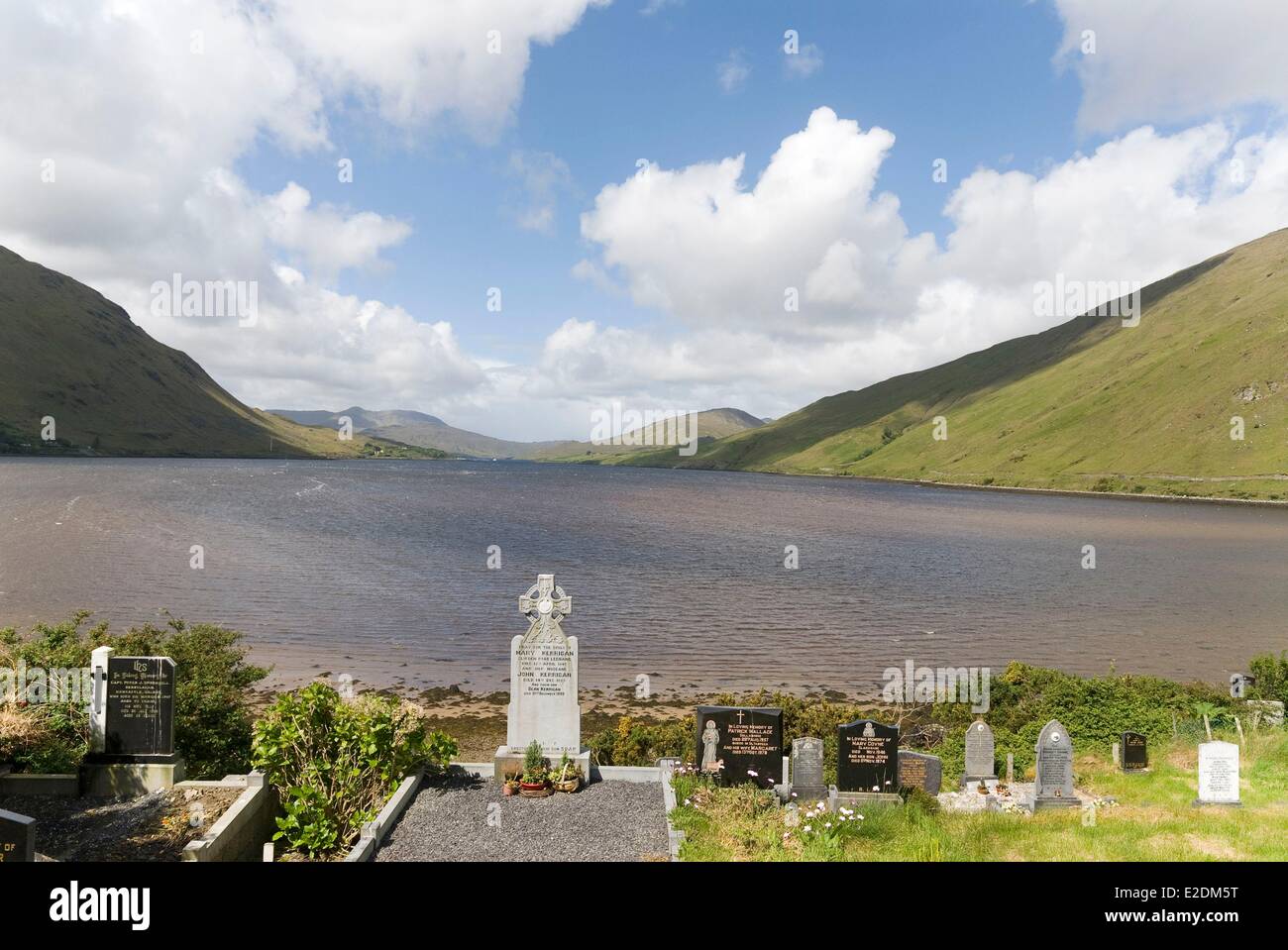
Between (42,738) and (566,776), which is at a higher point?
(42,738)

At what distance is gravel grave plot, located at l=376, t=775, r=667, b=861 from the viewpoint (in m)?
10.1

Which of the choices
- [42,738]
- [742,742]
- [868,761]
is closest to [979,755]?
[868,761]

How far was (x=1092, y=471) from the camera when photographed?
154875mm

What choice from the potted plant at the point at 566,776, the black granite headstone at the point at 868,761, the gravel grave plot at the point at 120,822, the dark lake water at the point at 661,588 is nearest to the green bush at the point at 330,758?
the gravel grave plot at the point at 120,822

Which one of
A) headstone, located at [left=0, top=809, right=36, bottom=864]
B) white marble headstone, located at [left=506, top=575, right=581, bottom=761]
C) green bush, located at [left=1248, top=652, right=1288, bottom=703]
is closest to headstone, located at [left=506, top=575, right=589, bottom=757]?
white marble headstone, located at [left=506, top=575, right=581, bottom=761]

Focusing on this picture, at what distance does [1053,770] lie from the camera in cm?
1355

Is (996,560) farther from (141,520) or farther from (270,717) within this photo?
(141,520)

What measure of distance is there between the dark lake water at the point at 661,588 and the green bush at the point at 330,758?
13.8 metres

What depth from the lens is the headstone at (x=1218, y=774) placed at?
12.6 m

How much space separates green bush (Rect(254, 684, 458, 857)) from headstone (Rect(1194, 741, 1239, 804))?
1456 cm

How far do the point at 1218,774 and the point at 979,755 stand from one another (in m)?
3.97

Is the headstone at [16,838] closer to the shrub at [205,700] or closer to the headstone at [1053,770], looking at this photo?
the shrub at [205,700]

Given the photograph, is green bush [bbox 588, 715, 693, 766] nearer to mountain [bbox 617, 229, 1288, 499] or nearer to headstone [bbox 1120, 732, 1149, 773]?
headstone [bbox 1120, 732, 1149, 773]

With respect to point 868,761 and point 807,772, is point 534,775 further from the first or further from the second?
point 868,761
